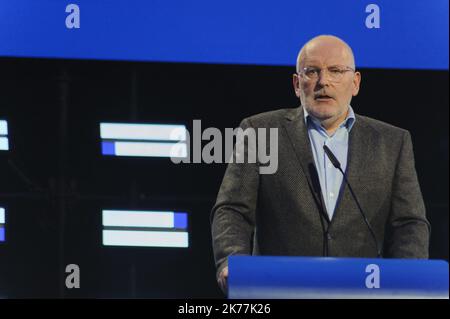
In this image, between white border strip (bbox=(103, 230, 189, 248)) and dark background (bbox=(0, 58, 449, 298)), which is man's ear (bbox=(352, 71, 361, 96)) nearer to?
dark background (bbox=(0, 58, 449, 298))

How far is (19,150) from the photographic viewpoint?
11.9 ft

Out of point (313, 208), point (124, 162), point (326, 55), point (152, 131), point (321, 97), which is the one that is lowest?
point (313, 208)

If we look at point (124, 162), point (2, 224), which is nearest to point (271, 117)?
point (124, 162)

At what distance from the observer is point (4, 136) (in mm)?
3637

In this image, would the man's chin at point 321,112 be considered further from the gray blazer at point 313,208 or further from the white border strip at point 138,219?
the white border strip at point 138,219

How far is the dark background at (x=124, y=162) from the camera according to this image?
354 centimetres

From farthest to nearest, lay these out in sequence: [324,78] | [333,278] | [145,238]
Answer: [145,238]
[324,78]
[333,278]

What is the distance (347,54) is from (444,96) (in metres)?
0.44

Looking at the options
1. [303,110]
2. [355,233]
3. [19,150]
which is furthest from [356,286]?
[19,150]

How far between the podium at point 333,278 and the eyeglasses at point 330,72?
798 millimetres

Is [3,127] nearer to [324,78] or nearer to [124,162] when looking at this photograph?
[124,162]

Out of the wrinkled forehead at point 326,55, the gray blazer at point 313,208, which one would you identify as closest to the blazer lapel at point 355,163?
the gray blazer at point 313,208

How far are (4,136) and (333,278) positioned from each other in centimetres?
139
